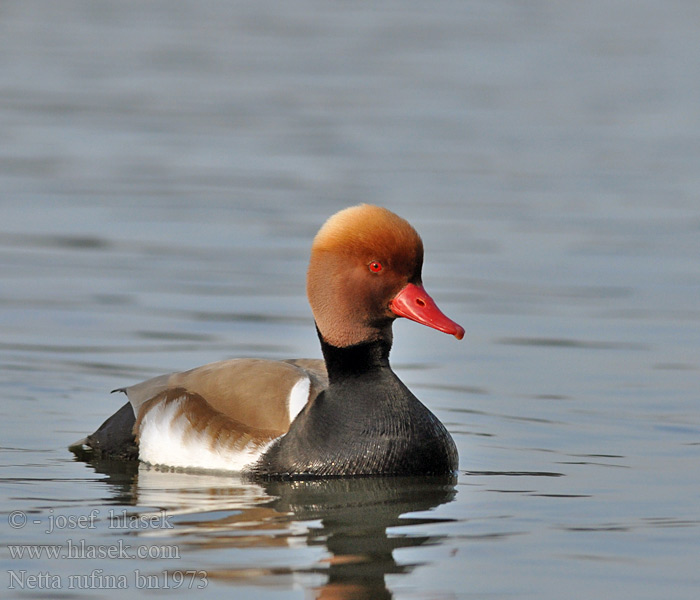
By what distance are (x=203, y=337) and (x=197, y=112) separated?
9134 millimetres

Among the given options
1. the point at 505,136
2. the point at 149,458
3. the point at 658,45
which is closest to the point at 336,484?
the point at 149,458

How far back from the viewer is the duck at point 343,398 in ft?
25.8

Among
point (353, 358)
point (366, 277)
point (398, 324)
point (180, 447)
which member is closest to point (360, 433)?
point (353, 358)

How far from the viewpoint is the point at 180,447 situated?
8242mm

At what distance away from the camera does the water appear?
6660mm

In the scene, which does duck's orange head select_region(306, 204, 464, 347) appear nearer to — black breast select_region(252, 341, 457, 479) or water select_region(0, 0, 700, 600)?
black breast select_region(252, 341, 457, 479)

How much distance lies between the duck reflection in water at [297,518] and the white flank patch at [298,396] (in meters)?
0.40

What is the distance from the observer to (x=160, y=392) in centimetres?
851

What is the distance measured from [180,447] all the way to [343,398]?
966 millimetres

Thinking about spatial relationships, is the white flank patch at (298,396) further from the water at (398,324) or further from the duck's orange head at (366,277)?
the water at (398,324)

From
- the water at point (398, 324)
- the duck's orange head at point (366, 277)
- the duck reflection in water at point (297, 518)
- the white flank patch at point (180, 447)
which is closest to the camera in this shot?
the duck reflection in water at point (297, 518)

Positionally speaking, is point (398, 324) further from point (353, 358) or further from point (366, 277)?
point (366, 277)

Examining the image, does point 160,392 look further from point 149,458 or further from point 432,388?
point 432,388

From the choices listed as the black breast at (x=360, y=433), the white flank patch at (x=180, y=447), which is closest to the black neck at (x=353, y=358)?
the black breast at (x=360, y=433)
